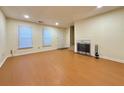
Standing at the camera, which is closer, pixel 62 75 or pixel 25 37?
pixel 62 75

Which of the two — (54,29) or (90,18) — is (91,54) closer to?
(90,18)

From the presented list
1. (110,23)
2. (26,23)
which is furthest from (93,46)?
(26,23)

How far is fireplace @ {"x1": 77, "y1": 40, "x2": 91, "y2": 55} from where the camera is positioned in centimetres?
567

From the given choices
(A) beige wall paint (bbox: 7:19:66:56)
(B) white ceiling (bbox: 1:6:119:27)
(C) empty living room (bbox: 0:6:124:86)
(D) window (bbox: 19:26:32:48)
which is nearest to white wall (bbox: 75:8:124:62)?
(C) empty living room (bbox: 0:6:124:86)

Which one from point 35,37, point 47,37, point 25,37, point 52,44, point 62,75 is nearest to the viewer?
point 62,75

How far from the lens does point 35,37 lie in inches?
267

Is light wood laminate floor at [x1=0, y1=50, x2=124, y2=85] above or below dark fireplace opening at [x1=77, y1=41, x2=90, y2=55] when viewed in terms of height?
below

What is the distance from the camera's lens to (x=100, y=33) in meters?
4.84

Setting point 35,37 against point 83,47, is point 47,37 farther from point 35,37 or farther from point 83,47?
point 83,47

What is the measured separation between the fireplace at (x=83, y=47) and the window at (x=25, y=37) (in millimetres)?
3439

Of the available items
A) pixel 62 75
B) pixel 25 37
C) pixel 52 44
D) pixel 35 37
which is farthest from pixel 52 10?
pixel 52 44

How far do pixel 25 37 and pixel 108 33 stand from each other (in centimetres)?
502

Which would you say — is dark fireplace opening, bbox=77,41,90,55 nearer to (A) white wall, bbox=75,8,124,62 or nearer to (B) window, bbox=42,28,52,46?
(A) white wall, bbox=75,8,124,62

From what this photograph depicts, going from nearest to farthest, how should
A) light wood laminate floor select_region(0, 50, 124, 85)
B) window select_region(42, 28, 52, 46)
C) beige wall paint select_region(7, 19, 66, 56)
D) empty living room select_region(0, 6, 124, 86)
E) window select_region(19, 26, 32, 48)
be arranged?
light wood laminate floor select_region(0, 50, 124, 85), empty living room select_region(0, 6, 124, 86), beige wall paint select_region(7, 19, 66, 56), window select_region(19, 26, 32, 48), window select_region(42, 28, 52, 46)
